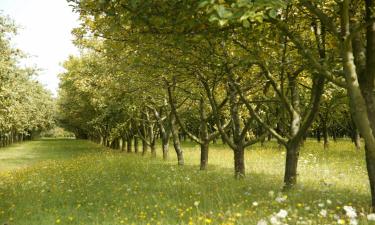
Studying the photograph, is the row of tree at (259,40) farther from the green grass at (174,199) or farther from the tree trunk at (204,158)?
the tree trunk at (204,158)

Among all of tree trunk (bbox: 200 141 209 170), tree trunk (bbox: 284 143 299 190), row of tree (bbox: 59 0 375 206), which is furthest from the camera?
tree trunk (bbox: 200 141 209 170)

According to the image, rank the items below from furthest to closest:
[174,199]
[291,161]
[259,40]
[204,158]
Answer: [204,158]
[291,161]
[174,199]
[259,40]

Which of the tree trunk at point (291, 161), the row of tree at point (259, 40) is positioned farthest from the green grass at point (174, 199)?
the row of tree at point (259, 40)

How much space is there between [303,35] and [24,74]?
99.6 feet

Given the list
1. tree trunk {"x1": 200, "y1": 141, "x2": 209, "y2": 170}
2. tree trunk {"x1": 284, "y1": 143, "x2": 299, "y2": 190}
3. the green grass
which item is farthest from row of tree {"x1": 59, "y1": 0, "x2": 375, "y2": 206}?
tree trunk {"x1": 200, "y1": 141, "x2": 209, "y2": 170}

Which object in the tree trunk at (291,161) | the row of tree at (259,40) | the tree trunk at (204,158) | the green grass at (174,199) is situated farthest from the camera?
the tree trunk at (204,158)

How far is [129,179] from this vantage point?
16.1 metres

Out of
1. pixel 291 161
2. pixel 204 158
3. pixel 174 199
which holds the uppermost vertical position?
pixel 291 161

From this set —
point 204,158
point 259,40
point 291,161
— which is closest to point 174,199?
point 291,161

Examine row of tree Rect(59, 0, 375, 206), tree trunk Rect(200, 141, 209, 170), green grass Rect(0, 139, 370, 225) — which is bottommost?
green grass Rect(0, 139, 370, 225)

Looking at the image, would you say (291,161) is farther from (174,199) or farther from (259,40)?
(259,40)

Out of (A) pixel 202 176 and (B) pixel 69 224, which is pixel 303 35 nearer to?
(A) pixel 202 176

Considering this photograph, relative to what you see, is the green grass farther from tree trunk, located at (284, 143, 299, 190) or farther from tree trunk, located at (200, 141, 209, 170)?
tree trunk, located at (200, 141, 209, 170)

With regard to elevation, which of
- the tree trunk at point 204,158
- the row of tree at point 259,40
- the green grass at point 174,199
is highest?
the row of tree at point 259,40
